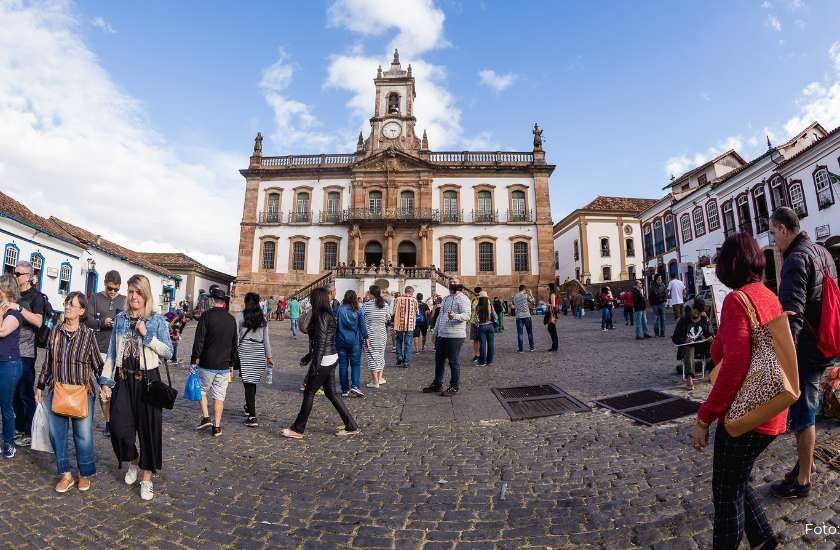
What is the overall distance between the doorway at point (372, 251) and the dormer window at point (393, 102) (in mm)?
11001

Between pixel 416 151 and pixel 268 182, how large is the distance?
37.0ft

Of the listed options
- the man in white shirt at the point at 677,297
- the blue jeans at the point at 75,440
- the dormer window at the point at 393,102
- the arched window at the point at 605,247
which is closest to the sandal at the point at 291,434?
the blue jeans at the point at 75,440

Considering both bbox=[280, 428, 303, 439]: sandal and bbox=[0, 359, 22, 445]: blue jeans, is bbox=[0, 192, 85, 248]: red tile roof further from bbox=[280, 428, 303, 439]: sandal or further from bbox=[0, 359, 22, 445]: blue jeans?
bbox=[280, 428, 303, 439]: sandal

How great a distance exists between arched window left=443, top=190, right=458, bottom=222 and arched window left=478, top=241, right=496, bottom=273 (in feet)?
9.05

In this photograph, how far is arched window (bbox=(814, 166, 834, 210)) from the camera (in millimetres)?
16598

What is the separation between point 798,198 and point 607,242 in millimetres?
21204

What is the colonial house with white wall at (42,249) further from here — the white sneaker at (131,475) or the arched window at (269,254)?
the white sneaker at (131,475)

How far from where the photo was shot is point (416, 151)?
3197 cm

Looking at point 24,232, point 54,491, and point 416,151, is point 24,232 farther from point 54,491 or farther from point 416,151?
point 416,151

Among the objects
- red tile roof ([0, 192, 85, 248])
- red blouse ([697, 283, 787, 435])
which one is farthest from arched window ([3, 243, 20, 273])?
red blouse ([697, 283, 787, 435])

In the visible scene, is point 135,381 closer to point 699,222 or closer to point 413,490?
point 413,490

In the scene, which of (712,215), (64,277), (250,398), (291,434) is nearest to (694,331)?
(291,434)

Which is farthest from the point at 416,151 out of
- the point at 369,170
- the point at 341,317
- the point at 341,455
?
the point at 341,455

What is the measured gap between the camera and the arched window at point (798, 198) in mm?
17984
